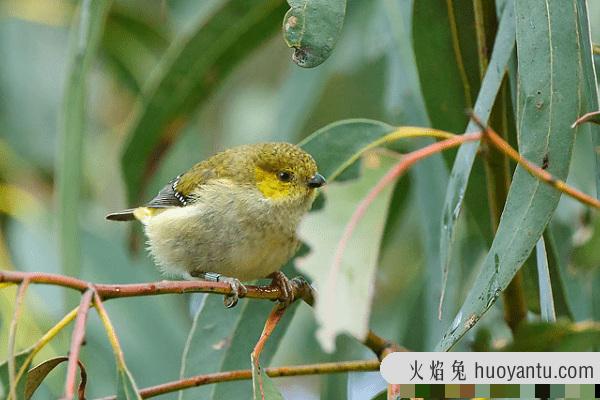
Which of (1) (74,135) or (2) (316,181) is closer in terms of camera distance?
(2) (316,181)

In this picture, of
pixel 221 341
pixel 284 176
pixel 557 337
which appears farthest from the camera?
pixel 284 176

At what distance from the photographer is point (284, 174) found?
277 cm

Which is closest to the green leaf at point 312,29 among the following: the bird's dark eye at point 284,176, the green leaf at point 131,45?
the bird's dark eye at point 284,176

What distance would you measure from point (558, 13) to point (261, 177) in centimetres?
115

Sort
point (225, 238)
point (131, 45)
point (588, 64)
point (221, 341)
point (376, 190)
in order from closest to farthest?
point (376, 190)
point (588, 64)
point (221, 341)
point (225, 238)
point (131, 45)

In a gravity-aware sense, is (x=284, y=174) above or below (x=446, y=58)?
below

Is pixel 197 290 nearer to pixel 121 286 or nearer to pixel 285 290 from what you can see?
pixel 121 286

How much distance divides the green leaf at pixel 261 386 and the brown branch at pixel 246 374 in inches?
4.8

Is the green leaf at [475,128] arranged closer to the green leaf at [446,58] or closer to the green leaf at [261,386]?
the green leaf at [446,58]

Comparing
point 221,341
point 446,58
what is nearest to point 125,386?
point 221,341

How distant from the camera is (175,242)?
2777mm

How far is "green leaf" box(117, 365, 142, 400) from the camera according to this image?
163 centimetres

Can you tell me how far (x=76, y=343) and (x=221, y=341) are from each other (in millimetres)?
893

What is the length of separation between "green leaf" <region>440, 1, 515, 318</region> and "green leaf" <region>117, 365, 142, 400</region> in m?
0.75
